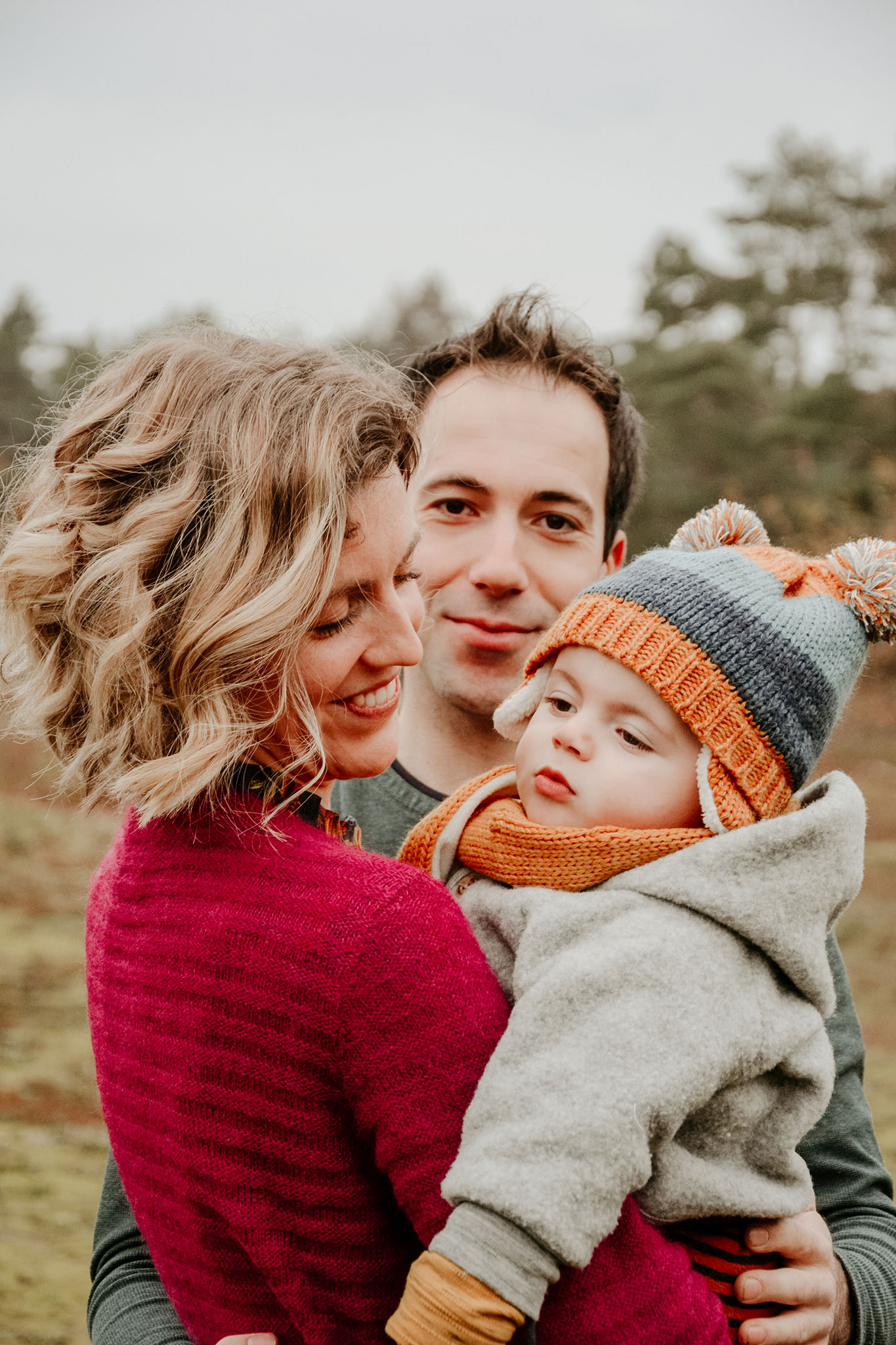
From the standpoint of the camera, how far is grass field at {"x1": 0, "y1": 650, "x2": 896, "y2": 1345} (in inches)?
145

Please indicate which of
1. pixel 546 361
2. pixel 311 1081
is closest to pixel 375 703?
pixel 311 1081

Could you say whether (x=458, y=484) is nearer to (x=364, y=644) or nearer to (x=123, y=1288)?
(x=364, y=644)

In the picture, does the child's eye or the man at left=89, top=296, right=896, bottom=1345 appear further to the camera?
the man at left=89, top=296, right=896, bottom=1345

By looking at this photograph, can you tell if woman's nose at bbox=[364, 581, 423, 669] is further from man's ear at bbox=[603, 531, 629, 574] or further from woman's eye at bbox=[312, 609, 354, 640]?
man's ear at bbox=[603, 531, 629, 574]

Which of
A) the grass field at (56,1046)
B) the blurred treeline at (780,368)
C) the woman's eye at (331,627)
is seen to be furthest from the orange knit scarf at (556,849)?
the blurred treeline at (780,368)

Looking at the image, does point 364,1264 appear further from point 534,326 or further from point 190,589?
point 534,326

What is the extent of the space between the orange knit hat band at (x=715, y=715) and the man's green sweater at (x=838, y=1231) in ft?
1.54

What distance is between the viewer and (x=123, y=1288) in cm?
189

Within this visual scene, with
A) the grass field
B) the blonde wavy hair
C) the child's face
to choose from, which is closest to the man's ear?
the grass field

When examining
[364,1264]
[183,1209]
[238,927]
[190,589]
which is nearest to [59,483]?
[190,589]

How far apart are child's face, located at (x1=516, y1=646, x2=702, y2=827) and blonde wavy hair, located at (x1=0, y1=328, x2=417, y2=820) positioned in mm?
454

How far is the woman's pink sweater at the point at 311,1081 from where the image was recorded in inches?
50.6

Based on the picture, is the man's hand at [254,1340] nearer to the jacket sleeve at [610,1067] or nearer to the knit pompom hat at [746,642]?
the jacket sleeve at [610,1067]

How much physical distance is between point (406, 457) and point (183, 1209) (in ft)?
3.77
